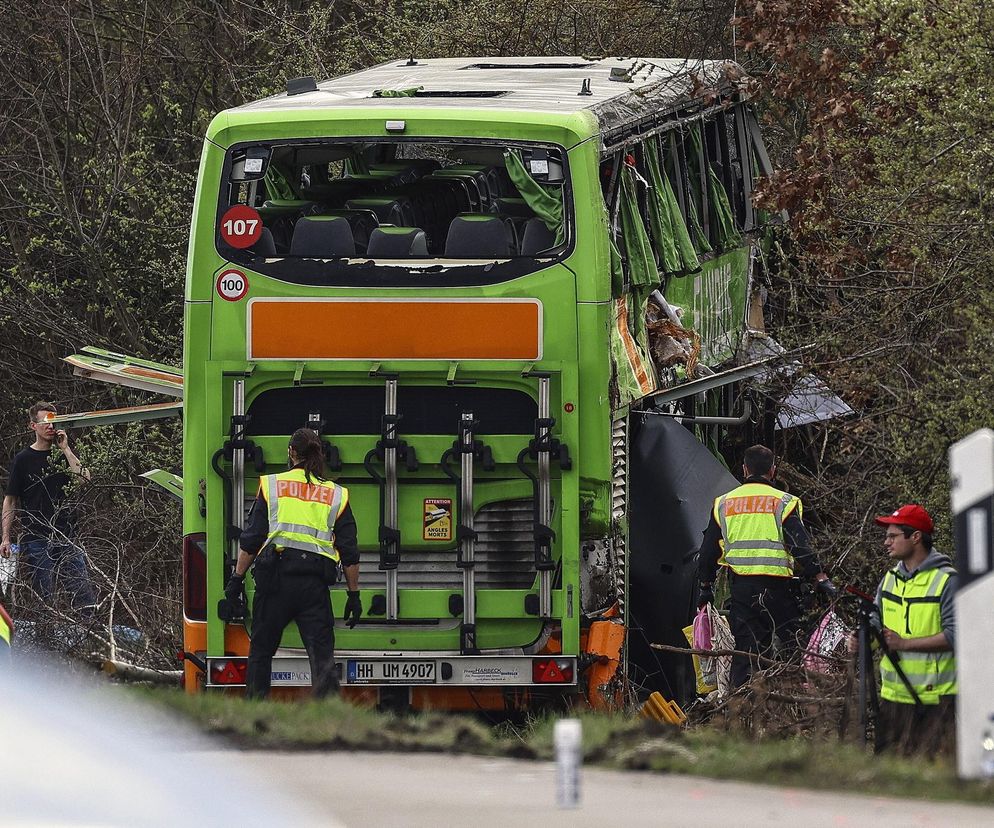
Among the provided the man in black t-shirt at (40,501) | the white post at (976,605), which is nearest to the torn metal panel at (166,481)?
the man in black t-shirt at (40,501)

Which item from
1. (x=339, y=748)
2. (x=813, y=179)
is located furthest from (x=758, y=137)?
(x=339, y=748)

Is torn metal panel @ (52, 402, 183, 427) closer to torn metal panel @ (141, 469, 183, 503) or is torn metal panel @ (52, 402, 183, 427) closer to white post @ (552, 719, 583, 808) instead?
torn metal panel @ (141, 469, 183, 503)

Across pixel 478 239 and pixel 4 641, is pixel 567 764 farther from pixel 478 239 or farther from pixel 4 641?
pixel 478 239

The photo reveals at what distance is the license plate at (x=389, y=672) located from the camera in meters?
10.2

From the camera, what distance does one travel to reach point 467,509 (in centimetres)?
1016

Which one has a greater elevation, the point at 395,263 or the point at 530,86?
the point at 530,86

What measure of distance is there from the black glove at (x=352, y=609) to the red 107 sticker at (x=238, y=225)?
6.50ft

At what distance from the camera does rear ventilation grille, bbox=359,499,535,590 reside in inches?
403

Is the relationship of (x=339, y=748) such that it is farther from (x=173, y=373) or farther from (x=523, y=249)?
(x=173, y=373)

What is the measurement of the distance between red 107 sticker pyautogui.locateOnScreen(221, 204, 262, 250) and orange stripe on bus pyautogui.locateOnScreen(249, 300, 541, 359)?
41cm

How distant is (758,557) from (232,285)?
10.6ft

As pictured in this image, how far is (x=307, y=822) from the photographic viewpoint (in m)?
5.08

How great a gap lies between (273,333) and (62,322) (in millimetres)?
9493

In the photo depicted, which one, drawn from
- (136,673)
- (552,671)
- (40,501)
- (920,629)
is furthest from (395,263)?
(40,501)
